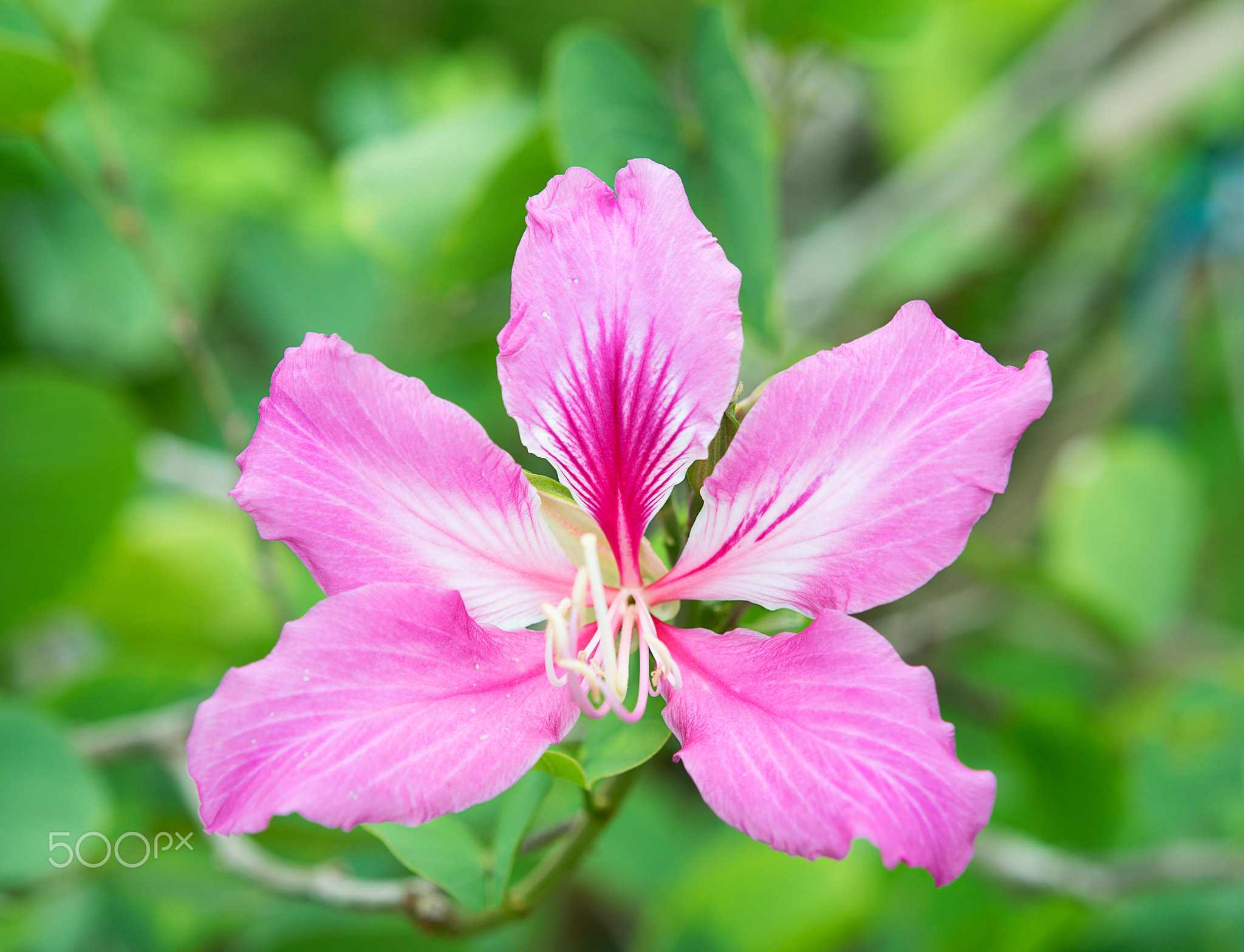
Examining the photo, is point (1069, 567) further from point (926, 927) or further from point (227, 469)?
point (227, 469)

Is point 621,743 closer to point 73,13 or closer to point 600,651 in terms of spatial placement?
point 600,651

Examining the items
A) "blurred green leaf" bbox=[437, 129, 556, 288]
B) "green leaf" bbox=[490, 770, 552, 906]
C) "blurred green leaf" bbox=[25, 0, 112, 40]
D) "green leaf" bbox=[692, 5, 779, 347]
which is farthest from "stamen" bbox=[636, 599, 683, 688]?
"blurred green leaf" bbox=[25, 0, 112, 40]

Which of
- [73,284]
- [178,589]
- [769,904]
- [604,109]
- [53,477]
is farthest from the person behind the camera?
[73,284]

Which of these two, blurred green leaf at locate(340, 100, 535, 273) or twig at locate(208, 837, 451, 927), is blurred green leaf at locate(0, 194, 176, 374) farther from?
twig at locate(208, 837, 451, 927)

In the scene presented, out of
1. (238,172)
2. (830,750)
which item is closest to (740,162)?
(830,750)

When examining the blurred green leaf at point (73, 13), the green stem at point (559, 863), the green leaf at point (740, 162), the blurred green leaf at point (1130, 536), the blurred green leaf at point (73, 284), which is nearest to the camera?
the green stem at point (559, 863)

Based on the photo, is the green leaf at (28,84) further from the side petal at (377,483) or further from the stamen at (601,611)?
the stamen at (601,611)

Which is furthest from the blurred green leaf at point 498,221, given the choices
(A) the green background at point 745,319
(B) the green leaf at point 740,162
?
(B) the green leaf at point 740,162
